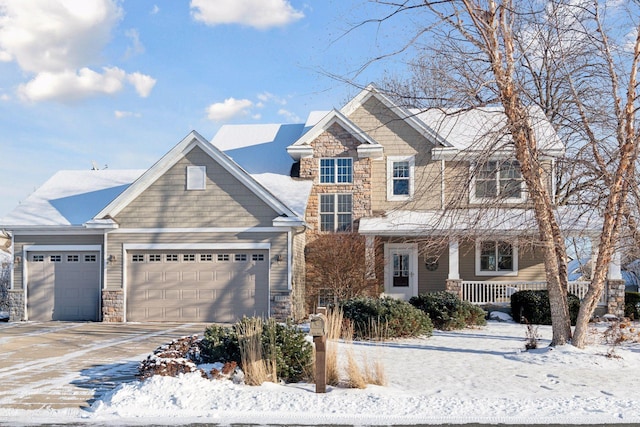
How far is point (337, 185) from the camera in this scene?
22.5m

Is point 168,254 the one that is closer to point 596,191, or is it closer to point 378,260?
point 378,260

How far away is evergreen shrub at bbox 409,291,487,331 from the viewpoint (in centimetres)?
1658

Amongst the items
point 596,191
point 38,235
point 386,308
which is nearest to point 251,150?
point 38,235

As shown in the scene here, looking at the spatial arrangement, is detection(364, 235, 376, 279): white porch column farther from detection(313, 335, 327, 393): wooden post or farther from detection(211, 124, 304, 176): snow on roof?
detection(313, 335, 327, 393): wooden post

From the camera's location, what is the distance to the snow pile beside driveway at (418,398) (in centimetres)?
801

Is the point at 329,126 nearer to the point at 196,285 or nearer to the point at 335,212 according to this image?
the point at 335,212

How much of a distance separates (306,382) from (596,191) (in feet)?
22.5

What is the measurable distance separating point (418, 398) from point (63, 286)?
14696 millimetres

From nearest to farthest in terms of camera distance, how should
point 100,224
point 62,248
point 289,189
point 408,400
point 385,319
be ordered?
point 408,400, point 385,319, point 100,224, point 62,248, point 289,189

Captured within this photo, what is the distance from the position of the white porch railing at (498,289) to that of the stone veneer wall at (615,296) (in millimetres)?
947

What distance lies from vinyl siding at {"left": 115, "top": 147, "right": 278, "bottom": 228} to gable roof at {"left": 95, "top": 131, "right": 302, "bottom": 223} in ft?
0.43

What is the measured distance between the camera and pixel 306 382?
31.9 ft

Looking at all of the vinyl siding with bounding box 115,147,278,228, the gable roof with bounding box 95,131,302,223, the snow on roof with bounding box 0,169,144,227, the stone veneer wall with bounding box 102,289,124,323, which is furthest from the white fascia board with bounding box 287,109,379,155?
the stone veneer wall with bounding box 102,289,124,323

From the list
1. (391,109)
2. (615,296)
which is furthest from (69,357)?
(615,296)
